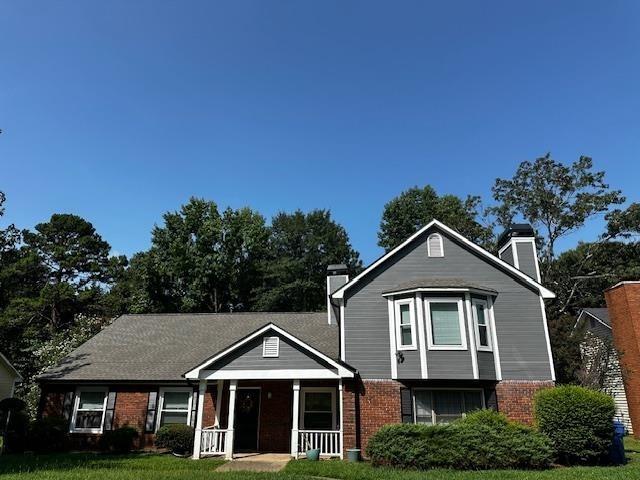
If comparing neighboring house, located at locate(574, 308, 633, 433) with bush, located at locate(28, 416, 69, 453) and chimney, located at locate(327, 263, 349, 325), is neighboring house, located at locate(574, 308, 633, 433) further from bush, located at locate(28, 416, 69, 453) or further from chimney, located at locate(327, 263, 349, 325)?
bush, located at locate(28, 416, 69, 453)

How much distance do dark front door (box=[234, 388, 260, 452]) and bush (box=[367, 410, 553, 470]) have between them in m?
A: 5.91

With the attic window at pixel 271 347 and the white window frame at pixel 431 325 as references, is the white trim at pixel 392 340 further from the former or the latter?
the attic window at pixel 271 347

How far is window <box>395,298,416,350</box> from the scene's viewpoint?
15.5m

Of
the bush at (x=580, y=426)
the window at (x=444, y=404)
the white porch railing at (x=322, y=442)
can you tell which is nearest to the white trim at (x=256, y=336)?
the white porch railing at (x=322, y=442)

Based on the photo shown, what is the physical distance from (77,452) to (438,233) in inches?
591

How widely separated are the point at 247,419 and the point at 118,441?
4.46 metres

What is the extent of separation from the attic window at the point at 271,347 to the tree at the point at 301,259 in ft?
76.1

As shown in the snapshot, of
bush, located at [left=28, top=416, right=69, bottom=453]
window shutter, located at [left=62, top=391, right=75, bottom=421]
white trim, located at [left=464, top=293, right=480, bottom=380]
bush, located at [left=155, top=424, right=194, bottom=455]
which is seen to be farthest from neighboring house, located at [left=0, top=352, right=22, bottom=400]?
white trim, located at [left=464, top=293, right=480, bottom=380]

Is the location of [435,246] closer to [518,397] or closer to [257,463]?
[518,397]

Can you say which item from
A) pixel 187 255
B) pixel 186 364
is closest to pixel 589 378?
pixel 186 364

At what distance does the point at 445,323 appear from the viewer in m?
15.5

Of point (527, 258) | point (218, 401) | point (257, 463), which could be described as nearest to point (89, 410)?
point (218, 401)

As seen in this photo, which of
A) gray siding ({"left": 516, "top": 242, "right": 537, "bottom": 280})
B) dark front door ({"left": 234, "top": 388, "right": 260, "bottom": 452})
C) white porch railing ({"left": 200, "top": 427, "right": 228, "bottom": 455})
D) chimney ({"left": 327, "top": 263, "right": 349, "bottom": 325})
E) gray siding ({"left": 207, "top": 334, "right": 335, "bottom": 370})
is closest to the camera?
white porch railing ({"left": 200, "top": 427, "right": 228, "bottom": 455})

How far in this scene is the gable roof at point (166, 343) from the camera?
1755 centimetres
